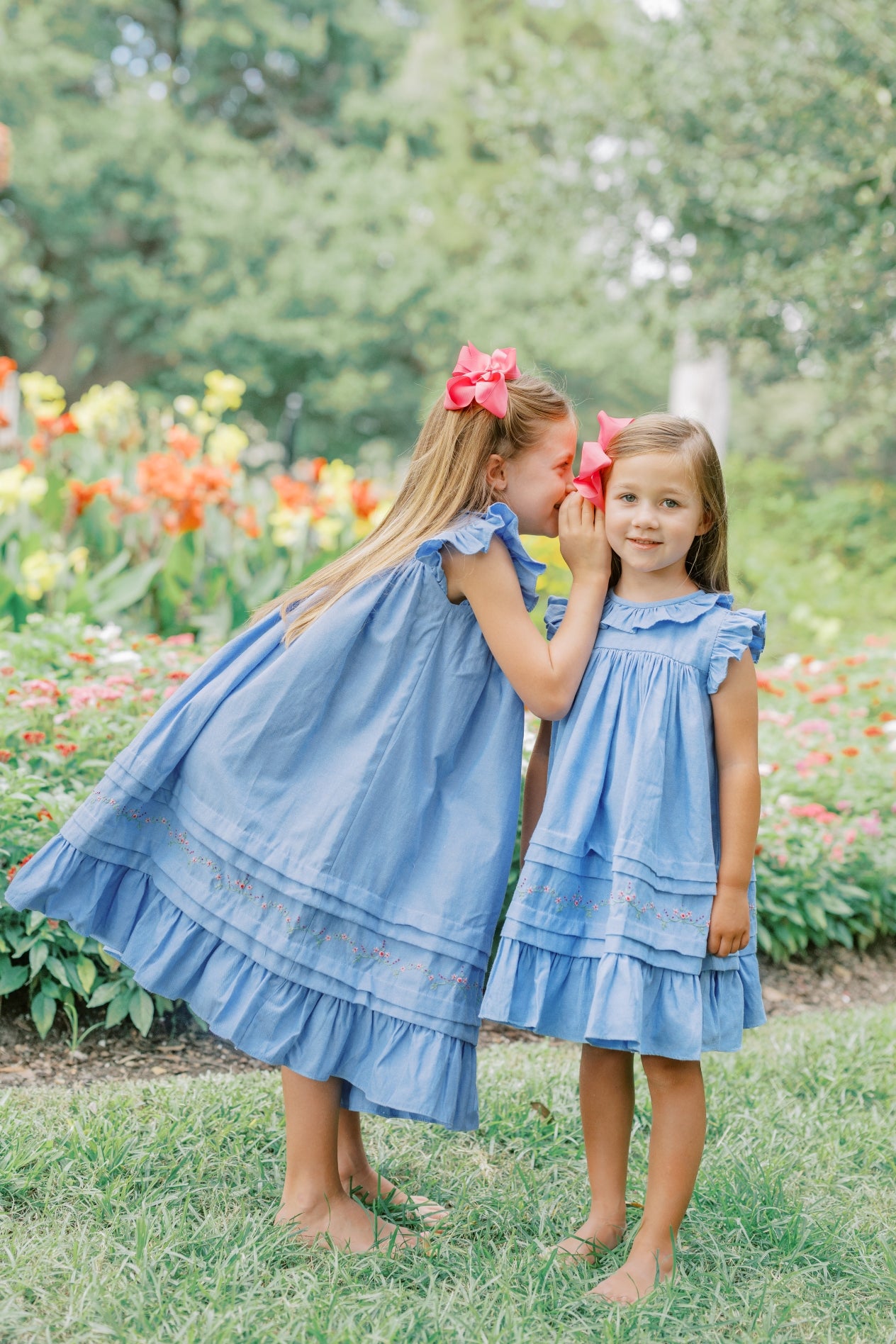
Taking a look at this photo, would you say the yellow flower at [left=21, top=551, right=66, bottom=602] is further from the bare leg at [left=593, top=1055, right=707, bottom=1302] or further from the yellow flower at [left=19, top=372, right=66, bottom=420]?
the bare leg at [left=593, top=1055, right=707, bottom=1302]

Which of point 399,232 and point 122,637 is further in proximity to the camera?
point 399,232

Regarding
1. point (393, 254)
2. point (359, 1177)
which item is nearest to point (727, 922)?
point (359, 1177)

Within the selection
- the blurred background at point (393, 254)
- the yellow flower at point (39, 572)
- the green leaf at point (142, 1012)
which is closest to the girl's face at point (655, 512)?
the green leaf at point (142, 1012)

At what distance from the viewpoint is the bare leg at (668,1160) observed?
180cm

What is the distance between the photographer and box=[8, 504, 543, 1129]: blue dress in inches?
71.5

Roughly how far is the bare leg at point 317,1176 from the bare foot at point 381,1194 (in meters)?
0.11

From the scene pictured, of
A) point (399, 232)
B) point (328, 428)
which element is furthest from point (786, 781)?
point (328, 428)

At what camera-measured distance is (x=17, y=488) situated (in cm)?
451

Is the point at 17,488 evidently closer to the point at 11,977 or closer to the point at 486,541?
the point at 11,977

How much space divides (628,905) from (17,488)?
140 inches

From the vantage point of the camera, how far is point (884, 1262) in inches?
74.4

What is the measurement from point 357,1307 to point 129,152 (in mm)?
16219

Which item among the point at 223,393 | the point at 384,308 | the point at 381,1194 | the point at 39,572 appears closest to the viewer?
the point at 381,1194

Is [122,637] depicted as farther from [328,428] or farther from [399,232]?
[328,428]
